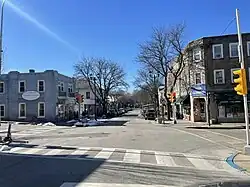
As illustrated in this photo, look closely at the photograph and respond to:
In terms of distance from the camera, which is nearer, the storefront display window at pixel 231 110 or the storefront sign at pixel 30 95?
the storefront display window at pixel 231 110

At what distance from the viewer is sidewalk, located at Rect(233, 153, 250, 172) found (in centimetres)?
1120

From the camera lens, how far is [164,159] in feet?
43.7

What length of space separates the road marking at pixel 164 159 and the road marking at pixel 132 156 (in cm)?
79

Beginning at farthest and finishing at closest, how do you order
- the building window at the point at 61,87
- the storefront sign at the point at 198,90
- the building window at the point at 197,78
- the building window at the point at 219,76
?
the building window at the point at 61,87 < the building window at the point at 197,78 < the storefront sign at the point at 198,90 < the building window at the point at 219,76

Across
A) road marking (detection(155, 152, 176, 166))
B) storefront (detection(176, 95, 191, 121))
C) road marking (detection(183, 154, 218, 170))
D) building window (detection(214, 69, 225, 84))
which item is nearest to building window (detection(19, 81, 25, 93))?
storefront (detection(176, 95, 191, 121))

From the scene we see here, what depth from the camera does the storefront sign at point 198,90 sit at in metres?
42.1

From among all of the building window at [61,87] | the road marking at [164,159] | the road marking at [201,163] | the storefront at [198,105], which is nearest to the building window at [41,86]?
the building window at [61,87]

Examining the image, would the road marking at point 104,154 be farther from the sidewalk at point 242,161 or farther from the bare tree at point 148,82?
the bare tree at point 148,82

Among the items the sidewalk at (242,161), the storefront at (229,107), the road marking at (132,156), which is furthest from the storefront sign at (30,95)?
the sidewalk at (242,161)

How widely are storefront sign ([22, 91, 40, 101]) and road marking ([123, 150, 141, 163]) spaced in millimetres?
34522

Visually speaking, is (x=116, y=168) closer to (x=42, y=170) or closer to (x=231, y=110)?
(x=42, y=170)

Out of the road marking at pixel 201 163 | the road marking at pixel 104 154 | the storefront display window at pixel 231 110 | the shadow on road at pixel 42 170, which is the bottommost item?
the road marking at pixel 201 163

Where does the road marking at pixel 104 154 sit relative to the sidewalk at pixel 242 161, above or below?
above

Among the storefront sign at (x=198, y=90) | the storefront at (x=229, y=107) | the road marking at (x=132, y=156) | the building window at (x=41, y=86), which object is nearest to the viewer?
the road marking at (x=132, y=156)
